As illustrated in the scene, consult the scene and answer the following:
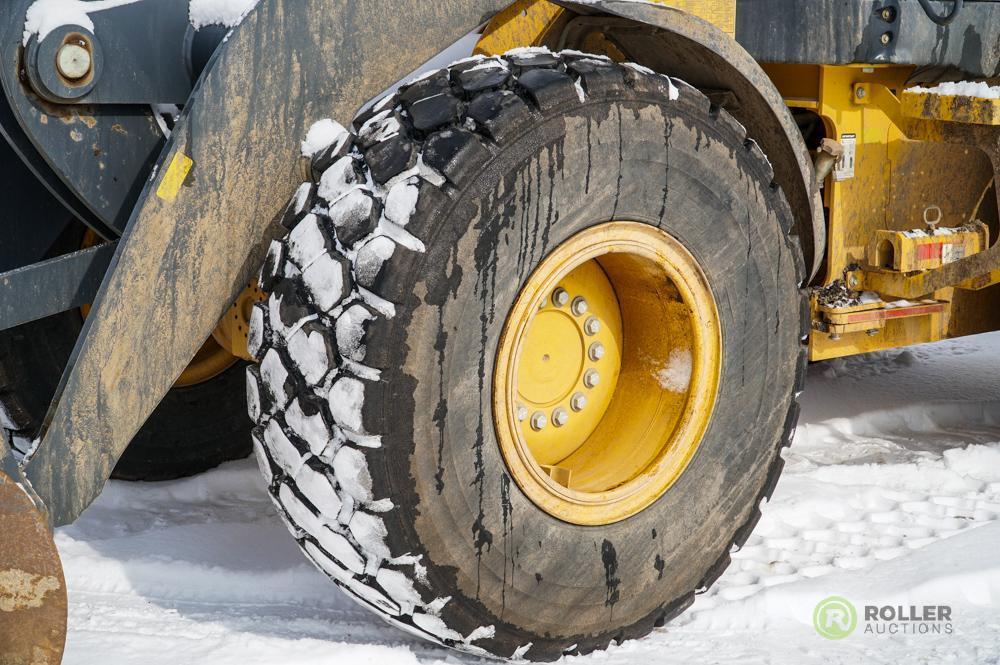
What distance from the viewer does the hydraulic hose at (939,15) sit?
10.9 ft

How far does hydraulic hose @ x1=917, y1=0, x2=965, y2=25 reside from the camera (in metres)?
3.33

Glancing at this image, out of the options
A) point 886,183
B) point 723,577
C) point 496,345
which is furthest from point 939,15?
point 496,345

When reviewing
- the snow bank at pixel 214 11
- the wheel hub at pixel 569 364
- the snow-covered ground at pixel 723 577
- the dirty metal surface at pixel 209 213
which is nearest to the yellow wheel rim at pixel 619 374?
the wheel hub at pixel 569 364

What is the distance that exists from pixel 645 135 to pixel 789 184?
733 millimetres

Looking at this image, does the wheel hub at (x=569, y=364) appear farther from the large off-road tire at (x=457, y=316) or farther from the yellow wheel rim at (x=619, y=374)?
the large off-road tire at (x=457, y=316)

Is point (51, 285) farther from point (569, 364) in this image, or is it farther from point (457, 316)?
point (569, 364)

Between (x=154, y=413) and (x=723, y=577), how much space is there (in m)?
1.80

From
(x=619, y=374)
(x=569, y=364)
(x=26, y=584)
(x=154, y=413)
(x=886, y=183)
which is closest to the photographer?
(x=26, y=584)

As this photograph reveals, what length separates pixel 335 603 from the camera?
2.89m

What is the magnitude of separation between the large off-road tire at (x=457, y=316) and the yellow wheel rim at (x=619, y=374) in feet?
0.17

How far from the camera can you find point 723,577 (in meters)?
3.08

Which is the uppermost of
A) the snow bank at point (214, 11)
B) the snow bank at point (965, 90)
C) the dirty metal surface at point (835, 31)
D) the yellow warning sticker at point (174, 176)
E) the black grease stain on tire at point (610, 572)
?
the snow bank at point (214, 11)

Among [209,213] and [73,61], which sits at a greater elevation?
[73,61]

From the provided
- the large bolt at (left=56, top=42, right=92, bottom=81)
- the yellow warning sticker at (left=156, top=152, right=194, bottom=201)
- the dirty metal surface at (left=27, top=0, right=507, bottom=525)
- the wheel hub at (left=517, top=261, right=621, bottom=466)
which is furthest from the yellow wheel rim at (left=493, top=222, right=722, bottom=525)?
the large bolt at (left=56, top=42, right=92, bottom=81)
